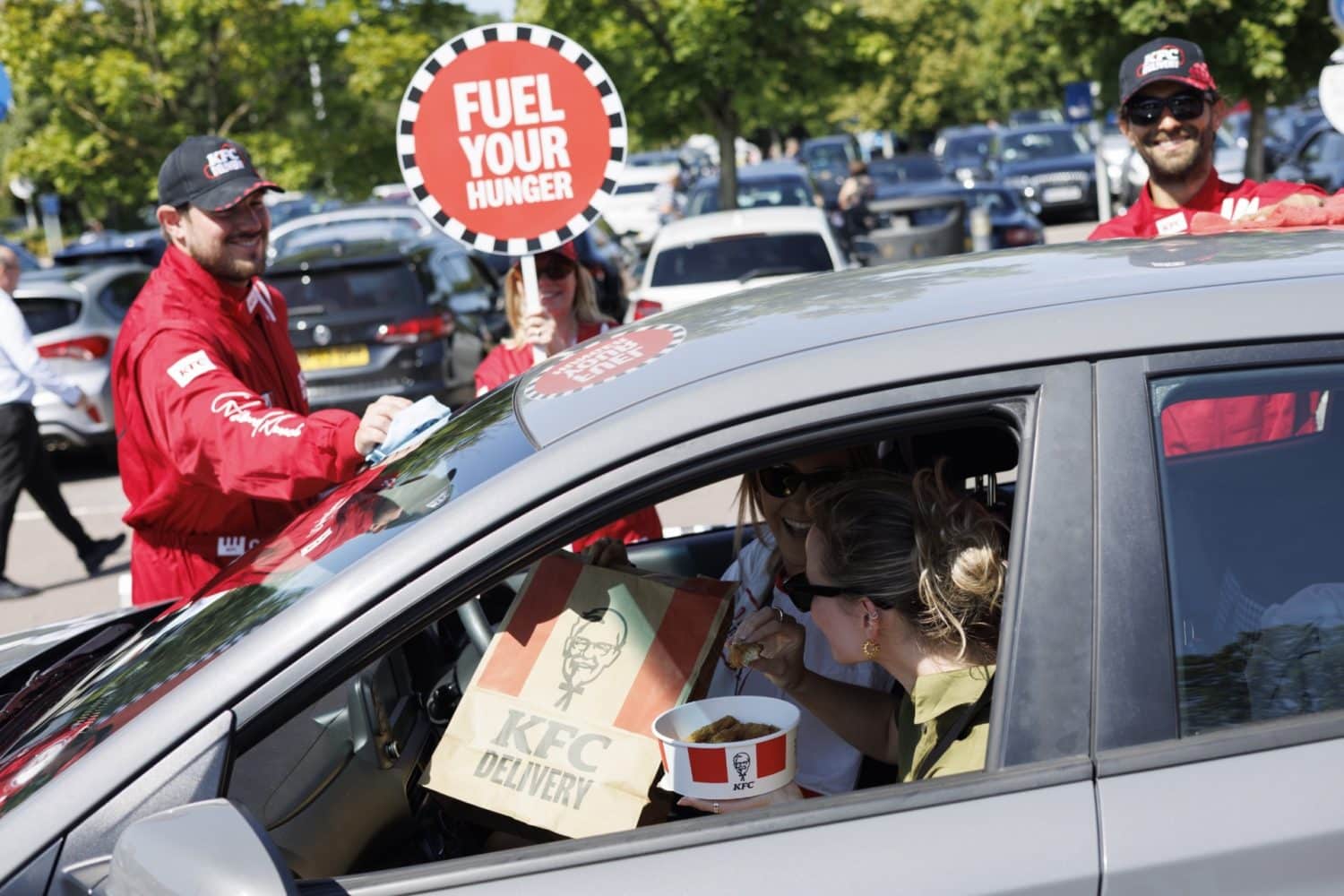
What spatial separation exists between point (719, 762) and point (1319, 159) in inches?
636

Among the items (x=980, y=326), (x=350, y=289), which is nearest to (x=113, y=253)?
(x=350, y=289)

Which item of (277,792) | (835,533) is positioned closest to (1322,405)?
(835,533)

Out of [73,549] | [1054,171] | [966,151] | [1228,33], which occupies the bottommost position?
[73,549]

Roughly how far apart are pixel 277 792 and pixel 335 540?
1.33 feet

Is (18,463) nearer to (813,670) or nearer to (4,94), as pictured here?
(4,94)

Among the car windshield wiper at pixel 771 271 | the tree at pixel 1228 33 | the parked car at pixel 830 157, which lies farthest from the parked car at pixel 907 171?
the car windshield wiper at pixel 771 271

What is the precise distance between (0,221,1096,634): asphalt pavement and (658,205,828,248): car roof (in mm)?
2056

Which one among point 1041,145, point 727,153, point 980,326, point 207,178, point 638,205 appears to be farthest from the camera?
point 638,205

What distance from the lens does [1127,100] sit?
4152 mm

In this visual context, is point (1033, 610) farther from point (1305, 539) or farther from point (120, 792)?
point (120, 792)

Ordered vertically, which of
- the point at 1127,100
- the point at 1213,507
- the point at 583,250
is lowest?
the point at 583,250

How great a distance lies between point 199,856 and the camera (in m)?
1.66

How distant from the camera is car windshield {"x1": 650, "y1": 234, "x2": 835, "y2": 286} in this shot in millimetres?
10414

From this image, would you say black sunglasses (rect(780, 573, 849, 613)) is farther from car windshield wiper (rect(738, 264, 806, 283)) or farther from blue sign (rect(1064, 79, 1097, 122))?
blue sign (rect(1064, 79, 1097, 122))
